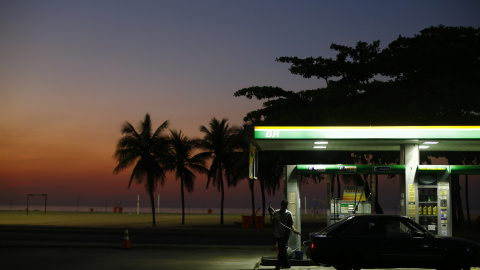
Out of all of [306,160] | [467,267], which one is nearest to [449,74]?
[306,160]

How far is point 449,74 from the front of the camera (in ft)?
122

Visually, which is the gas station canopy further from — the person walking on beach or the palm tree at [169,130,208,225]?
the palm tree at [169,130,208,225]

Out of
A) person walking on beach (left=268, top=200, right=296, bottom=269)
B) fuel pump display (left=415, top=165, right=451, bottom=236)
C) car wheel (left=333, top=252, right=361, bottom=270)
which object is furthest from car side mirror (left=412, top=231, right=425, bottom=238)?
fuel pump display (left=415, top=165, right=451, bottom=236)

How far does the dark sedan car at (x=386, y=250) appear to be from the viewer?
14.5m

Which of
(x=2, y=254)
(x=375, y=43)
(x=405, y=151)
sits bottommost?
(x=2, y=254)

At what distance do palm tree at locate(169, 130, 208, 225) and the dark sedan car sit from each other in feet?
114

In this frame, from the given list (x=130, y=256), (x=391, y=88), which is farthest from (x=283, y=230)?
(x=391, y=88)

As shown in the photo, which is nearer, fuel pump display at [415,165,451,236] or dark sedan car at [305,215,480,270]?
dark sedan car at [305,215,480,270]

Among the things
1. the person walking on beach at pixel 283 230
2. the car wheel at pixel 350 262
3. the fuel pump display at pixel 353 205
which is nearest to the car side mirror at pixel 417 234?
the car wheel at pixel 350 262

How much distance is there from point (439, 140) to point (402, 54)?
70.6ft

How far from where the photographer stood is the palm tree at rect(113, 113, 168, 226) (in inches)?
1842

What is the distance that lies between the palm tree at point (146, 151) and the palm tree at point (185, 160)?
163 centimetres

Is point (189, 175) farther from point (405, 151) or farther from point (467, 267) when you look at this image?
point (467, 267)

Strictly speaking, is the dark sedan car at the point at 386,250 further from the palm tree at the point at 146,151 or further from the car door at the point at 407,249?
the palm tree at the point at 146,151
